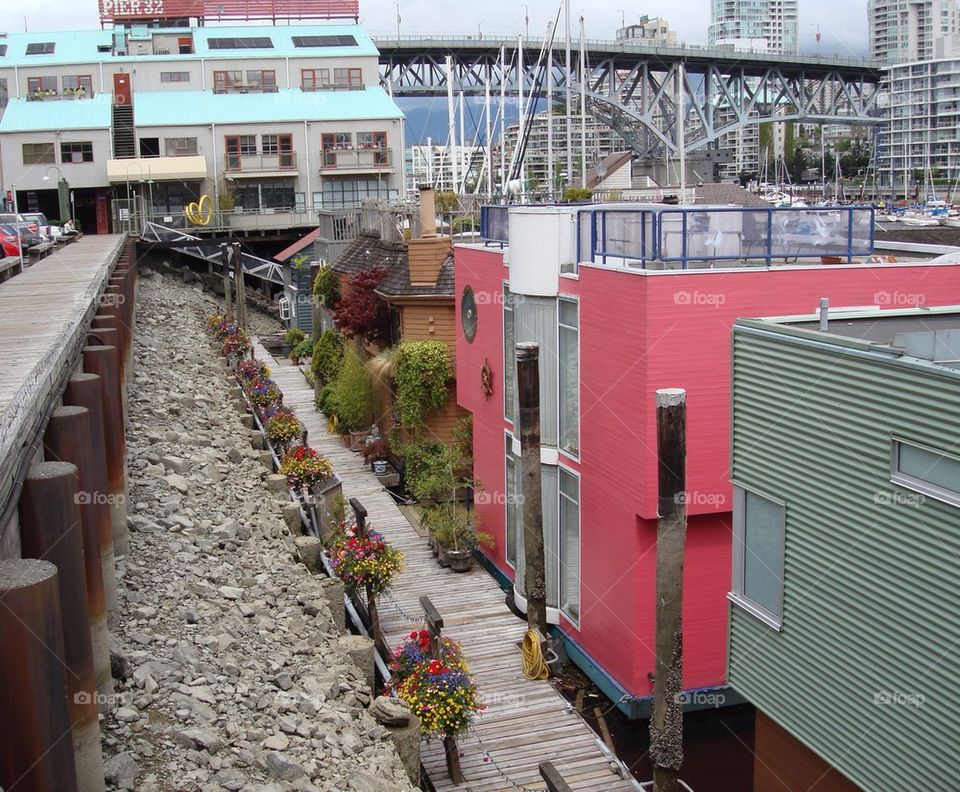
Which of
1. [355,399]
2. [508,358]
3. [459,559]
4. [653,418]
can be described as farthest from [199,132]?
[653,418]

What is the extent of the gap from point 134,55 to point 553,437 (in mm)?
61286

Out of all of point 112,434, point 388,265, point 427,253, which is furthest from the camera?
point 388,265

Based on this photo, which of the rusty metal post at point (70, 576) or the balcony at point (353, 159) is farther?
the balcony at point (353, 159)

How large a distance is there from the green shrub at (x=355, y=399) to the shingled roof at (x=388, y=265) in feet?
9.52

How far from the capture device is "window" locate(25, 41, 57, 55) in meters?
69.9

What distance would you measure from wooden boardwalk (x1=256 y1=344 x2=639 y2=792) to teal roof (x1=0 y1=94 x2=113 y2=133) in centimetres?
4806

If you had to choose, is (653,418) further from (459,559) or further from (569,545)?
(459,559)

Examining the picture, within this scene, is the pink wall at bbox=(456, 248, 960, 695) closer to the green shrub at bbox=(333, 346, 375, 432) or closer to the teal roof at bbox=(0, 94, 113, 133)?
the green shrub at bbox=(333, 346, 375, 432)

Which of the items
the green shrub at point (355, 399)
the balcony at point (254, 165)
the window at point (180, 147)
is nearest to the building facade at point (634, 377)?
the green shrub at point (355, 399)

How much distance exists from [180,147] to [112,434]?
5604 centimetres

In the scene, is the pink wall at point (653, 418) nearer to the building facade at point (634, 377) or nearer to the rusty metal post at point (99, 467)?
the building facade at point (634, 377)

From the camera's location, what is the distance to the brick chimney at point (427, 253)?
26781 mm

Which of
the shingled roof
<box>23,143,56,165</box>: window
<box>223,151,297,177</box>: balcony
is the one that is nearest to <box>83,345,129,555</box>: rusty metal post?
the shingled roof

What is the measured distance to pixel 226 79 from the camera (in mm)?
69250
